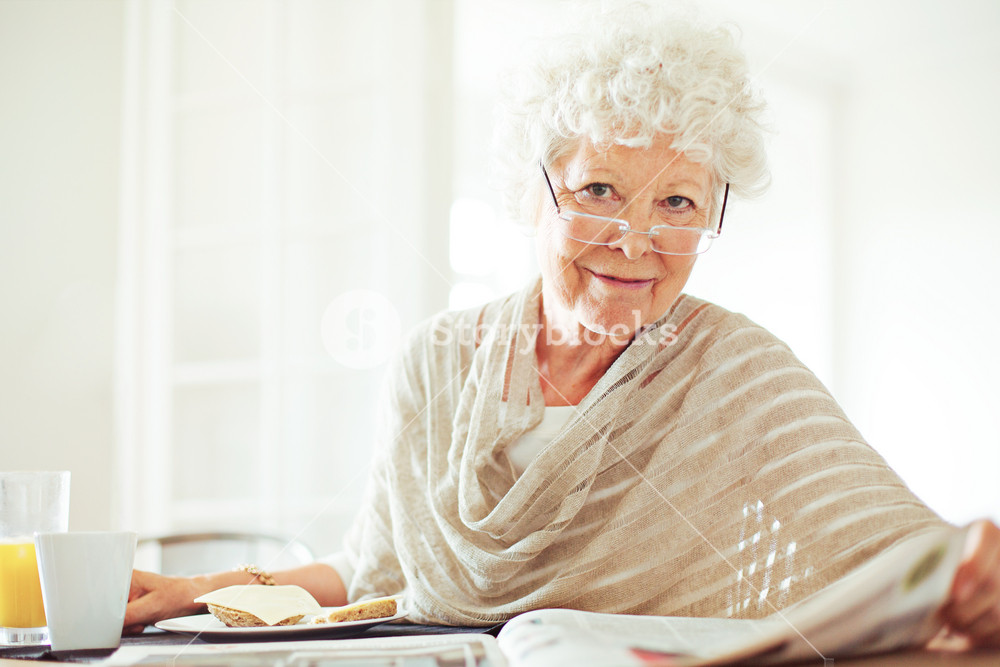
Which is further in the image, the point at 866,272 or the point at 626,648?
the point at 866,272

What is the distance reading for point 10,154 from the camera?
1980mm

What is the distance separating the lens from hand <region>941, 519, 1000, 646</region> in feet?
1.73

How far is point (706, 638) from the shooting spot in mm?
551

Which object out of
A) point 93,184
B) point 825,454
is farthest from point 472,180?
point 825,454

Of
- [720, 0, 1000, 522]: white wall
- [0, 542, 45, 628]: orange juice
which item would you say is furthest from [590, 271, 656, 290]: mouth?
[720, 0, 1000, 522]: white wall

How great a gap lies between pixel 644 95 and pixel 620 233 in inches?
6.6

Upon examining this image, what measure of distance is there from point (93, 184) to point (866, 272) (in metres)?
3.20

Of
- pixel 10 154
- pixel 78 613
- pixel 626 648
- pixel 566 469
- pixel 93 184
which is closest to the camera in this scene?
pixel 626 648

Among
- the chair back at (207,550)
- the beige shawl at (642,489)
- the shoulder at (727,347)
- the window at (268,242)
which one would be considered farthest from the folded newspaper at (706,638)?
the window at (268,242)

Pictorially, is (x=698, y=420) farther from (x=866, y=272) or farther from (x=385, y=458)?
(x=866, y=272)

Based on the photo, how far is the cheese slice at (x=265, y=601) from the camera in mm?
772

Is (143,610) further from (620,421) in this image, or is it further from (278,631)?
(620,421)

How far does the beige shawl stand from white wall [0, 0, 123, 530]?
1339 mm

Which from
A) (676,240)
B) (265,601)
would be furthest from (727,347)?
(265,601)
